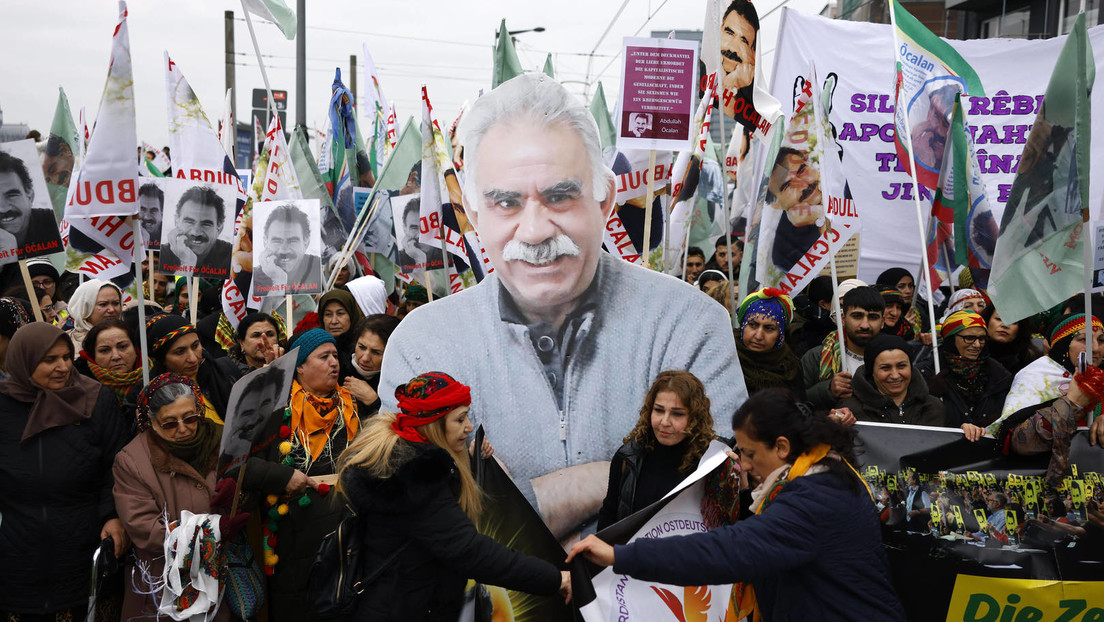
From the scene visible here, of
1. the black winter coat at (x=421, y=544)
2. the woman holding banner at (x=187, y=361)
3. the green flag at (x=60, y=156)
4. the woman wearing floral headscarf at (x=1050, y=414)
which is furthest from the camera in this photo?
the green flag at (x=60, y=156)

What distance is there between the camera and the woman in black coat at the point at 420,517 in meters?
3.30

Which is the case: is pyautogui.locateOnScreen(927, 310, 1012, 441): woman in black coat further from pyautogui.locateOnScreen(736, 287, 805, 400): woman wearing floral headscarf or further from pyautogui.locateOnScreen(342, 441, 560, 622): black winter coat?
pyautogui.locateOnScreen(342, 441, 560, 622): black winter coat

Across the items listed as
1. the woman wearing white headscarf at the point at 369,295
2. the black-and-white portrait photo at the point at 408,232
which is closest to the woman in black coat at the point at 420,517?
the black-and-white portrait photo at the point at 408,232

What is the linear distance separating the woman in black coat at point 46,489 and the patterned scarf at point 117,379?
876mm

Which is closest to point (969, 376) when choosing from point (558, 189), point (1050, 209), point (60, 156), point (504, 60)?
point (1050, 209)

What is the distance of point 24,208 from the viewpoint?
18.7 feet

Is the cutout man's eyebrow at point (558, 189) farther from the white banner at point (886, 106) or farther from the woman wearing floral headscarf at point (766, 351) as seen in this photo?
the white banner at point (886, 106)

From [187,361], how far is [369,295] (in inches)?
109

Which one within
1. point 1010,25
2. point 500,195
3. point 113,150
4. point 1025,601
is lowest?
point 1025,601

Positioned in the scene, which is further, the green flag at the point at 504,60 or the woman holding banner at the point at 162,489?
the green flag at the point at 504,60

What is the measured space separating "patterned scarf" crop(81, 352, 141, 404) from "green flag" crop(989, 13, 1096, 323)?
4718 millimetres

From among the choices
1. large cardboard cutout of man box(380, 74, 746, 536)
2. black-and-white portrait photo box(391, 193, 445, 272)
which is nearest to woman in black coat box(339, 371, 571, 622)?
large cardboard cutout of man box(380, 74, 746, 536)

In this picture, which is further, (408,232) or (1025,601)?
→ (408,232)

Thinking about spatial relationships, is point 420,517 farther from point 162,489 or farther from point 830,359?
point 830,359
